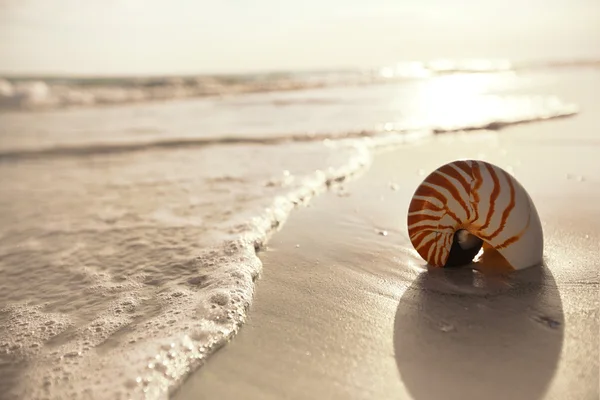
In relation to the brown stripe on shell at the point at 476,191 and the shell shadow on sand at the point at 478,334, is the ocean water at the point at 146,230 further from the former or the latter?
the brown stripe on shell at the point at 476,191

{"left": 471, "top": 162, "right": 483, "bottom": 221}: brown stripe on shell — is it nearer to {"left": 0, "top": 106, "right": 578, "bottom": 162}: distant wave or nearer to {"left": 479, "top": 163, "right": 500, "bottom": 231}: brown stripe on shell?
{"left": 479, "top": 163, "right": 500, "bottom": 231}: brown stripe on shell

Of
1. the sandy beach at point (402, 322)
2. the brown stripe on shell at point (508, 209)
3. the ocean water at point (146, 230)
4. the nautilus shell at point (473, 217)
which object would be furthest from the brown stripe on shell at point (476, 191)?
the ocean water at point (146, 230)

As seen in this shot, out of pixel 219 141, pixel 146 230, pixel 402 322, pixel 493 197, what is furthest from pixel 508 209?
pixel 219 141

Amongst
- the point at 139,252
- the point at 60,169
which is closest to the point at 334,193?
the point at 139,252

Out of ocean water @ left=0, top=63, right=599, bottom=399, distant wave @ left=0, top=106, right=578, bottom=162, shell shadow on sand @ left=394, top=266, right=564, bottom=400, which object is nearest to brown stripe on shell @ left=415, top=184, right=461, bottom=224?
shell shadow on sand @ left=394, top=266, right=564, bottom=400

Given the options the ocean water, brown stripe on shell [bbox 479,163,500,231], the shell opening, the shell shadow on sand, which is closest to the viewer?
the shell shadow on sand

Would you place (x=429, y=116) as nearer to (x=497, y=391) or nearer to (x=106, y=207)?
(x=106, y=207)

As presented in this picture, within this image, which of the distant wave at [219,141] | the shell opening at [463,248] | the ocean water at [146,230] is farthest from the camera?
the distant wave at [219,141]
